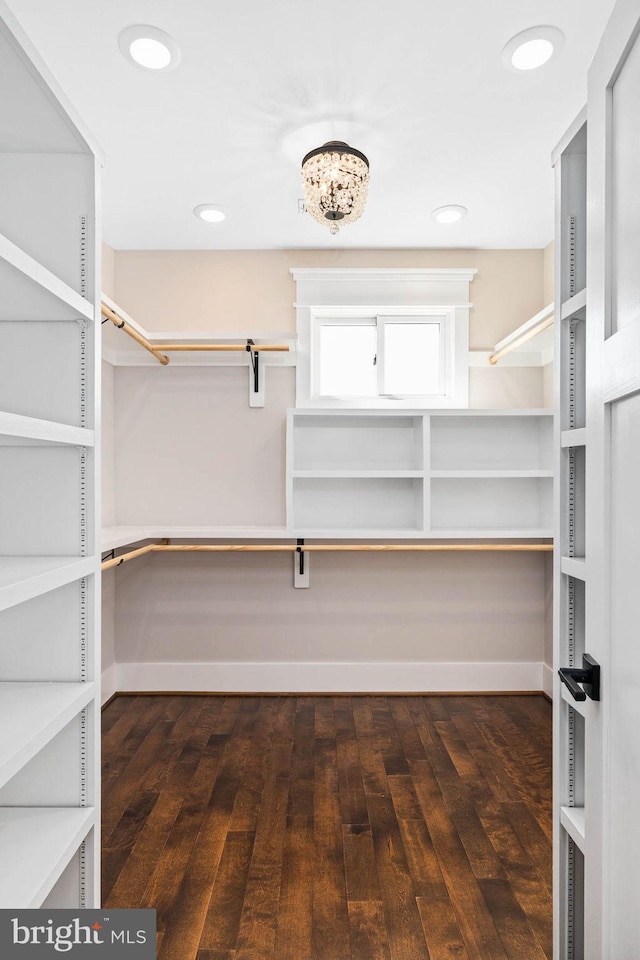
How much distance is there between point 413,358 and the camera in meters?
3.65

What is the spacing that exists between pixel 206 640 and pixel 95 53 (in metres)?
2.86

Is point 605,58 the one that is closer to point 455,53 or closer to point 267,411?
point 455,53

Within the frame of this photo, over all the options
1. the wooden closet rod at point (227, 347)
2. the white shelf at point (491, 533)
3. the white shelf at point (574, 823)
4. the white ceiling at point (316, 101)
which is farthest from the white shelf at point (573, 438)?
the wooden closet rod at point (227, 347)

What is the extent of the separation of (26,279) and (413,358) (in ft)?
8.66

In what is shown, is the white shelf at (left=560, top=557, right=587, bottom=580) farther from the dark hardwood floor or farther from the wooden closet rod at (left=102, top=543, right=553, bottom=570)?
the wooden closet rod at (left=102, top=543, right=553, bottom=570)

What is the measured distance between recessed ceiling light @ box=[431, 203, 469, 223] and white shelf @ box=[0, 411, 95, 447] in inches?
90.9

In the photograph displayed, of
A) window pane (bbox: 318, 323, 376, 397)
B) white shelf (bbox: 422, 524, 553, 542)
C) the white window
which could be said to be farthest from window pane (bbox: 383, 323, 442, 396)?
white shelf (bbox: 422, 524, 553, 542)

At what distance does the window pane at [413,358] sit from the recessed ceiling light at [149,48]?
1938 millimetres

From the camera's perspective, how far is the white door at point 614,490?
0.89 m

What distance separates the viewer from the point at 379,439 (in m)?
3.56

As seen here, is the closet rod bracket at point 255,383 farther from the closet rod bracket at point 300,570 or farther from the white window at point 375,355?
the closet rod bracket at point 300,570

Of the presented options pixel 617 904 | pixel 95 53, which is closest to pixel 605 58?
pixel 617 904

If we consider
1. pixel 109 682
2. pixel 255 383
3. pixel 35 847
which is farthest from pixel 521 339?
pixel 109 682

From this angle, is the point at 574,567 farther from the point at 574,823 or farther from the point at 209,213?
the point at 209,213
